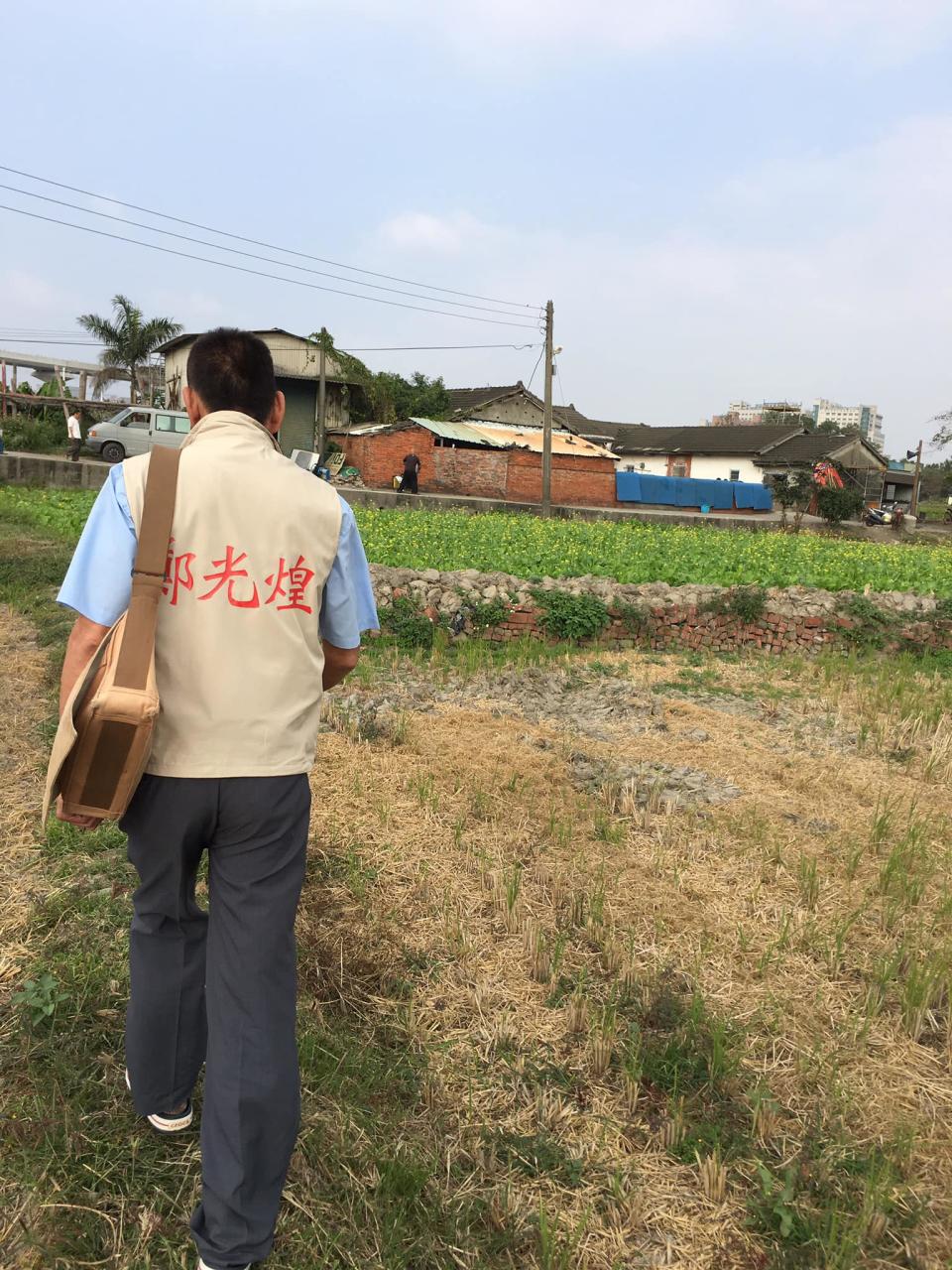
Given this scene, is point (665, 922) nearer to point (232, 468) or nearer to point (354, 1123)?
point (354, 1123)

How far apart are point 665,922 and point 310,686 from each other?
207 centimetres

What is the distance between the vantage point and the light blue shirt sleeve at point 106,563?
1.78 meters

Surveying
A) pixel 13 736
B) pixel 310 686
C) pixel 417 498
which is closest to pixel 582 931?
pixel 310 686

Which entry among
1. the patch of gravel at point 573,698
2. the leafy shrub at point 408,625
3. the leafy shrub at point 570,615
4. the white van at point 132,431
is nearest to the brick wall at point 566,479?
the white van at point 132,431

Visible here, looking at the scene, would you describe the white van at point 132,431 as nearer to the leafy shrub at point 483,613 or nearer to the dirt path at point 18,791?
the leafy shrub at point 483,613

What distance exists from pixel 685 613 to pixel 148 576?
8.55 metres

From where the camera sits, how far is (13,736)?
4.89 meters

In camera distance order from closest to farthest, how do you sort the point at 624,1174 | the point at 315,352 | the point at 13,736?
A: 1. the point at 624,1174
2. the point at 13,736
3. the point at 315,352

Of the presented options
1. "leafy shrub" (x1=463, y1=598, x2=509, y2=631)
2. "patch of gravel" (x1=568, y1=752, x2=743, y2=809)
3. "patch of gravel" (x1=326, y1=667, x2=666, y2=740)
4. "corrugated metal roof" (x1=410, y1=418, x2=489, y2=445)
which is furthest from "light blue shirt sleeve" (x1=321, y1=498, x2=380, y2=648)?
"corrugated metal roof" (x1=410, y1=418, x2=489, y2=445)

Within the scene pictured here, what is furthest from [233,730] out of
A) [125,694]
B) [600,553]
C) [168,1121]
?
[600,553]

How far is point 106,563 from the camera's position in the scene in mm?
1781

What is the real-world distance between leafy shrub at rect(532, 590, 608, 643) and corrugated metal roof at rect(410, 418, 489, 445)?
69.1 ft

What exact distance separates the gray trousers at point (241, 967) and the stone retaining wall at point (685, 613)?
272 inches

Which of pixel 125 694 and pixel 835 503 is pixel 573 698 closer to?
pixel 125 694
